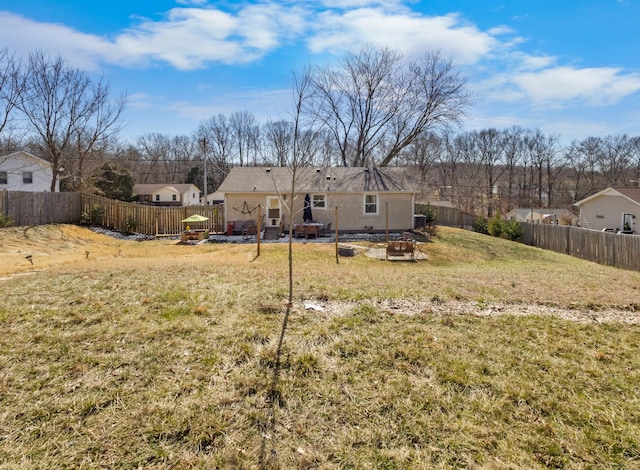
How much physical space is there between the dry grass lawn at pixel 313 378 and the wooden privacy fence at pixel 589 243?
31.8 ft

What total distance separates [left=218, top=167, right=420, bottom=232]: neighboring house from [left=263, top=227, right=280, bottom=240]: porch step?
1.57 feet

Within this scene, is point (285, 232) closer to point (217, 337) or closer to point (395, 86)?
point (217, 337)

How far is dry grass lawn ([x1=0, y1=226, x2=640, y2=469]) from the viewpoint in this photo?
2764mm

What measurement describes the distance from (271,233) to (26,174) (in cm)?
2358

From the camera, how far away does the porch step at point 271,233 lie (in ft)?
62.7

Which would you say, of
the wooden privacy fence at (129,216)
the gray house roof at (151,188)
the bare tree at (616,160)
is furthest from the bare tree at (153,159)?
the bare tree at (616,160)

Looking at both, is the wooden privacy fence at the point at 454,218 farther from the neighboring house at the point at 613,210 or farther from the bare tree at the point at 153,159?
the bare tree at the point at 153,159

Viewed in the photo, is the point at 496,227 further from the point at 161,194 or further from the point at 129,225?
the point at 161,194

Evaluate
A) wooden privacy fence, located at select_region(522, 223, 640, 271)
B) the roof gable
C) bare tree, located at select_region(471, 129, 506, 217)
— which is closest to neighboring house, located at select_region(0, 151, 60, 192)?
the roof gable

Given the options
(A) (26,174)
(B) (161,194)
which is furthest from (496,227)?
(B) (161,194)

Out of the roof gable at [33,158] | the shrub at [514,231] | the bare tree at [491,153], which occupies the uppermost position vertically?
the bare tree at [491,153]

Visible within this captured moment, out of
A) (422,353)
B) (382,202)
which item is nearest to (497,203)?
(382,202)

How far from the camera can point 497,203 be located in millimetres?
51281

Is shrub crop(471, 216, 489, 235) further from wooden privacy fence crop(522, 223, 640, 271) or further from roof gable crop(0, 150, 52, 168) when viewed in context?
roof gable crop(0, 150, 52, 168)
